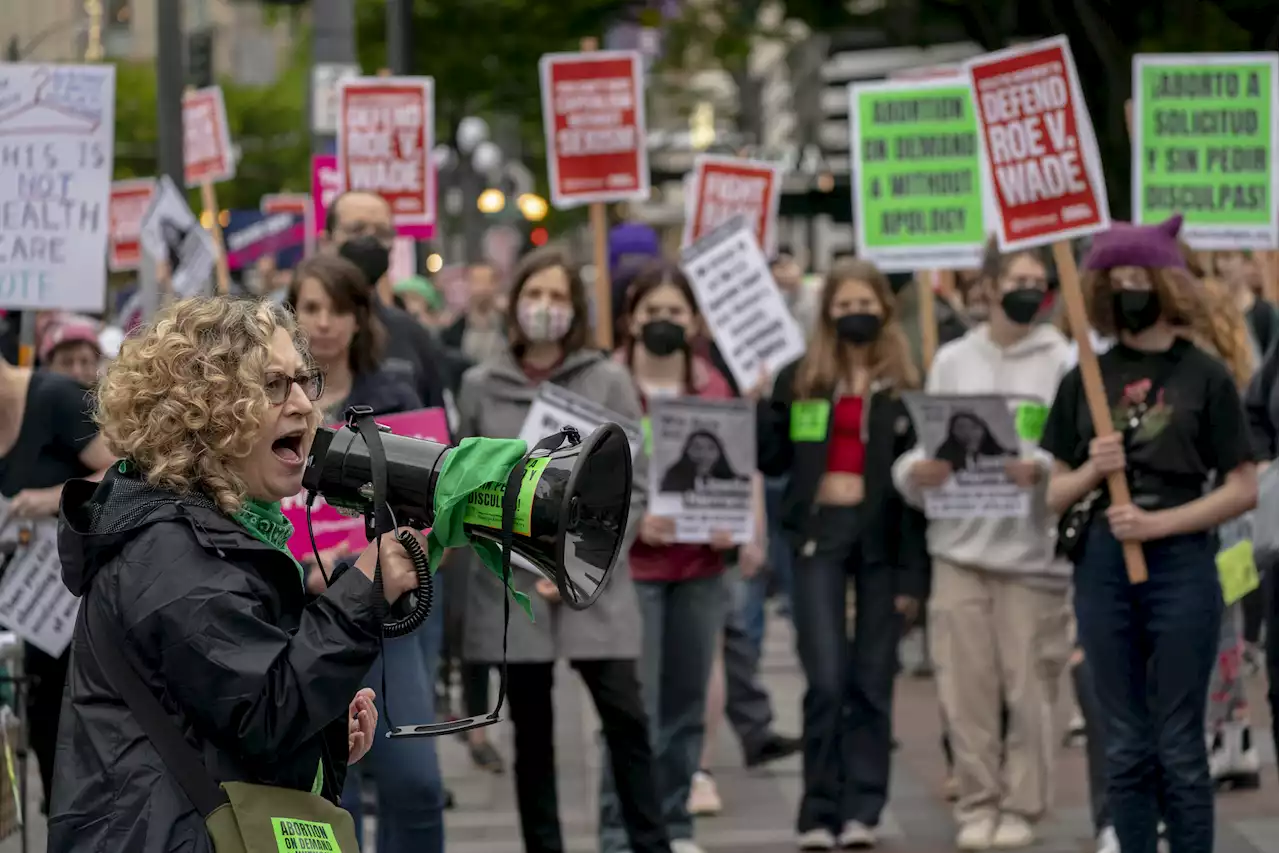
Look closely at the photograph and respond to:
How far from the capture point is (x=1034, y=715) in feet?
25.5

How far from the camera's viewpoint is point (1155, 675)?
647 centimetres

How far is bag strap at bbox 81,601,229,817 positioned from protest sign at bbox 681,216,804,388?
18.0 feet

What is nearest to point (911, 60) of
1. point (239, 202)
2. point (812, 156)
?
point (812, 156)

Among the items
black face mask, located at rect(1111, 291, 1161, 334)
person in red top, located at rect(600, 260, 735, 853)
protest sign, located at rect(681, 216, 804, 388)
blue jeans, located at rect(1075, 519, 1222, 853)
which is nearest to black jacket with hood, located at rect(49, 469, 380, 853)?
blue jeans, located at rect(1075, 519, 1222, 853)

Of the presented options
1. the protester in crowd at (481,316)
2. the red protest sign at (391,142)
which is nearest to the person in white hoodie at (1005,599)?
the red protest sign at (391,142)

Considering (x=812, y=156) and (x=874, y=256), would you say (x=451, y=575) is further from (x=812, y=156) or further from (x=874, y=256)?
(x=812, y=156)

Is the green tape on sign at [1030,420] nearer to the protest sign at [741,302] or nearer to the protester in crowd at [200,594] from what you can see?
the protest sign at [741,302]

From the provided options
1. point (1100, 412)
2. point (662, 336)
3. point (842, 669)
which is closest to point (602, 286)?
point (662, 336)

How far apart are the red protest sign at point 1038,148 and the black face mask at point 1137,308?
663mm

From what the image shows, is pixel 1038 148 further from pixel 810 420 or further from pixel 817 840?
pixel 817 840

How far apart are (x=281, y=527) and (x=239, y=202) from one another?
5830 centimetres

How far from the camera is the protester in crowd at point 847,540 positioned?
764 cm

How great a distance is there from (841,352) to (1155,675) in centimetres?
189

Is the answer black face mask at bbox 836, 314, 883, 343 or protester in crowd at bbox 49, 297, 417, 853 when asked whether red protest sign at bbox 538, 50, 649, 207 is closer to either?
black face mask at bbox 836, 314, 883, 343
